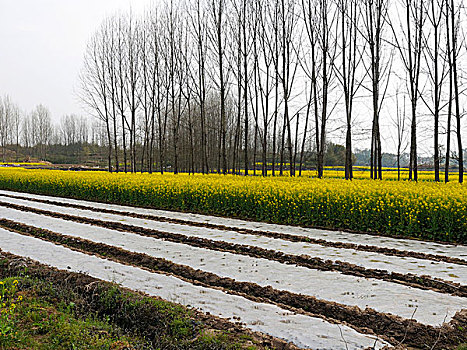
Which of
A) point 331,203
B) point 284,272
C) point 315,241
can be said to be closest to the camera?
point 284,272

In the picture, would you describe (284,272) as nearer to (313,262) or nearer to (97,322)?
(313,262)

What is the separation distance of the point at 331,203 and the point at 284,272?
464 cm

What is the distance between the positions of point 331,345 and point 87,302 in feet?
10.7

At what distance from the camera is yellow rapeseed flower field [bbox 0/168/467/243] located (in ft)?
30.2

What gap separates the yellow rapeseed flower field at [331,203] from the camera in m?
9.21

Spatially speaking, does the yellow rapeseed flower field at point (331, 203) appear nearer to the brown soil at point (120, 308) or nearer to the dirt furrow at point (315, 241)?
the dirt furrow at point (315, 241)

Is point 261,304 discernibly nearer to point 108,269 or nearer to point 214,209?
point 108,269

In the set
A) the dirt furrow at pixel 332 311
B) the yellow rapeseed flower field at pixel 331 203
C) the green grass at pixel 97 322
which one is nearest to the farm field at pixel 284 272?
the dirt furrow at pixel 332 311

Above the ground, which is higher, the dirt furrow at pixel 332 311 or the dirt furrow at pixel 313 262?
the dirt furrow at pixel 313 262

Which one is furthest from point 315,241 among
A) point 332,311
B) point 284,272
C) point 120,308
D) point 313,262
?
point 120,308

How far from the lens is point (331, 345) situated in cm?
399

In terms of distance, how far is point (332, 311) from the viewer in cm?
493

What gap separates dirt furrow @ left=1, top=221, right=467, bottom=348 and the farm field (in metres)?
0.01

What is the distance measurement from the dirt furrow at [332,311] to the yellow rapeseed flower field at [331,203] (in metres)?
4.82
